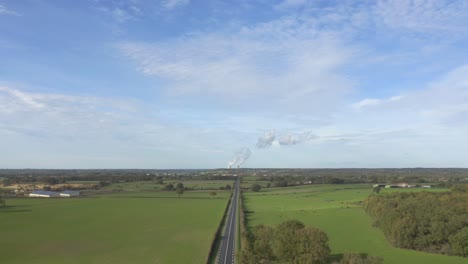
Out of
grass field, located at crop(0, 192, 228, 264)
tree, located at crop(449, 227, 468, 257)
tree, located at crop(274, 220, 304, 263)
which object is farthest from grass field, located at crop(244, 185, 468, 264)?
grass field, located at crop(0, 192, 228, 264)

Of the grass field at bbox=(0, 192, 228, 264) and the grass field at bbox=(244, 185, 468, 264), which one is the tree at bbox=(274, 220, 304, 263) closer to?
the grass field at bbox=(244, 185, 468, 264)

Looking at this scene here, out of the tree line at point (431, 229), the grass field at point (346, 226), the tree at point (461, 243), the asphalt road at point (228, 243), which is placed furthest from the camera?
the tree line at point (431, 229)

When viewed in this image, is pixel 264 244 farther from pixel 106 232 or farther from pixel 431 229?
pixel 106 232

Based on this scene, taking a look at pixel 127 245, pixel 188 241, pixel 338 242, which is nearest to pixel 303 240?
pixel 338 242

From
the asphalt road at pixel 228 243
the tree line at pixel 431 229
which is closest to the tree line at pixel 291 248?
the asphalt road at pixel 228 243

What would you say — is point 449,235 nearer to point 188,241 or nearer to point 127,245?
point 188,241

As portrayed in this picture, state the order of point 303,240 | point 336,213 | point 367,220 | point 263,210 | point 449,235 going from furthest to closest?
1. point 263,210
2. point 336,213
3. point 367,220
4. point 449,235
5. point 303,240

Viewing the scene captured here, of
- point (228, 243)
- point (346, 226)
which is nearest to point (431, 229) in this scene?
point (346, 226)

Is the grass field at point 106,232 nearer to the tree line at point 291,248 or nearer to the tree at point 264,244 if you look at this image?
the tree at point 264,244
